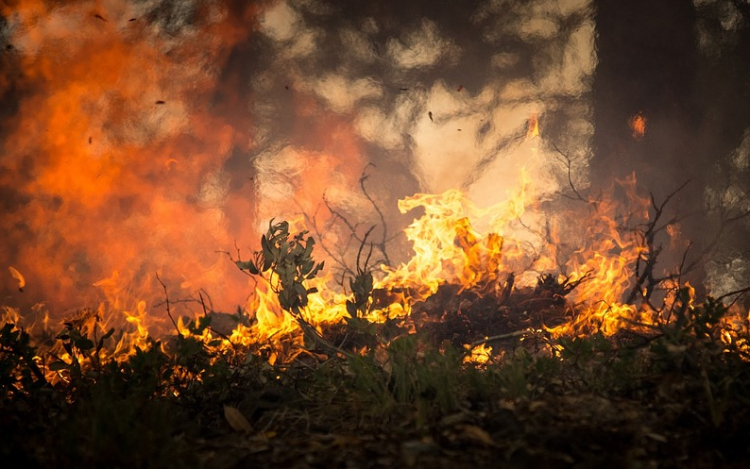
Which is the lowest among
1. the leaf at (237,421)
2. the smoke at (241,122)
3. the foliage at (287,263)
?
the leaf at (237,421)

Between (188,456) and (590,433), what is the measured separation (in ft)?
4.67

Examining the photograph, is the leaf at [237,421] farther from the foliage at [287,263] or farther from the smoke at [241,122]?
the smoke at [241,122]

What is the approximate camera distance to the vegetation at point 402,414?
2037mm

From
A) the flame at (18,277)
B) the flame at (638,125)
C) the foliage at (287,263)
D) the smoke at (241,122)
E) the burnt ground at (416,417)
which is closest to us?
the burnt ground at (416,417)

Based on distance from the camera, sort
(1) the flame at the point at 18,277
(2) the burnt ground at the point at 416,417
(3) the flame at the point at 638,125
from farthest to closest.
→ 1. (3) the flame at the point at 638,125
2. (1) the flame at the point at 18,277
3. (2) the burnt ground at the point at 416,417

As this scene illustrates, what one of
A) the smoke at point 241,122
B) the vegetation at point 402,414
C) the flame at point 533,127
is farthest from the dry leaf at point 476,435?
the flame at point 533,127

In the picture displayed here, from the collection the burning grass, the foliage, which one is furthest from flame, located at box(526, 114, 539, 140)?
the foliage

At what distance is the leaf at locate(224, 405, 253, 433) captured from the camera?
261cm

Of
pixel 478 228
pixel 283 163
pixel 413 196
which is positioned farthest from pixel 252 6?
pixel 478 228

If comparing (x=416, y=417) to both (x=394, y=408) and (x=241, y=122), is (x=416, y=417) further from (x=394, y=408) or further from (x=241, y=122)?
(x=241, y=122)

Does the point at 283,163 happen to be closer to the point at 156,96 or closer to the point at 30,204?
the point at 156,96

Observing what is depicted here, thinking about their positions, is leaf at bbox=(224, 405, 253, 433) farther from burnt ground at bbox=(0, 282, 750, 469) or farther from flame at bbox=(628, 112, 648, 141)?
flame at bbox=(628, 112, 648, 141)

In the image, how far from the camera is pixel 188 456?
83.7 inches

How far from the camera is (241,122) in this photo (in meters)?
9.82
